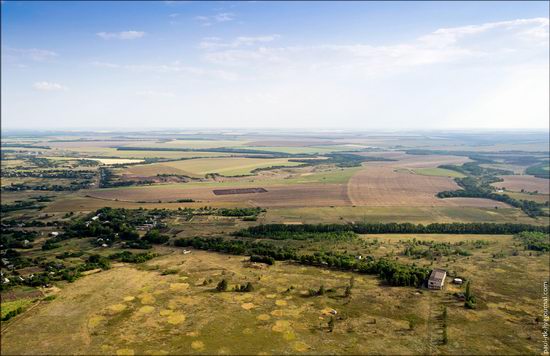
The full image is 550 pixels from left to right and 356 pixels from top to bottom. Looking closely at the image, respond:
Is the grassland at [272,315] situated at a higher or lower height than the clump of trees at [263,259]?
lower

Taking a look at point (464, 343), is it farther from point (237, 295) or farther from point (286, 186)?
point (286, 186)

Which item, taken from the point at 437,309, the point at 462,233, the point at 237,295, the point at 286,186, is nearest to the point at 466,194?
the point at 462,233

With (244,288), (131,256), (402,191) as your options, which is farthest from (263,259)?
(402,191)

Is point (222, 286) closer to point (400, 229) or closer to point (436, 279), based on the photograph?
point (436, 279)

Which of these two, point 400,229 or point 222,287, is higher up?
point 400,229

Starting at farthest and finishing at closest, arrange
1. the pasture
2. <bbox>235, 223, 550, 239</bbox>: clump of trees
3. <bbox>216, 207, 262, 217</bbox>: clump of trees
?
1. the pasture
2. <bbox>216, 207, 262, 217</bbox>: clump of trees
3. <bbox>235, 223, 550, 239</bbox>: clump of trees

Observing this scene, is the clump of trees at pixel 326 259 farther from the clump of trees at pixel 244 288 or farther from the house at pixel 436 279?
Result: the clump of trees at pixel 244 288

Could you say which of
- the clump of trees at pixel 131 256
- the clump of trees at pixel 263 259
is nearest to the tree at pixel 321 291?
the clump of trees at pixel 263 259

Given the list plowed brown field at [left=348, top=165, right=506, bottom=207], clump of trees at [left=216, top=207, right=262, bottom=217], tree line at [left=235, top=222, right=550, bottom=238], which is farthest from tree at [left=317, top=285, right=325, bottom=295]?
plowed brown field at [left=348, top=165, right=506, bottom=207]

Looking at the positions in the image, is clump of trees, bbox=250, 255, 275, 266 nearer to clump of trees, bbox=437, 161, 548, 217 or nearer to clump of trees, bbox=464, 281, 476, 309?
clump of trees, bbox=464, 281, 476, 309
